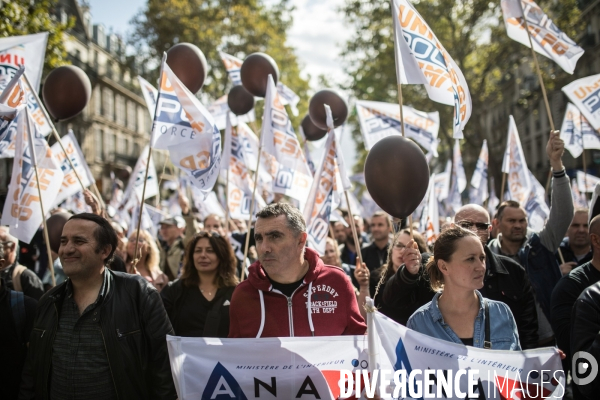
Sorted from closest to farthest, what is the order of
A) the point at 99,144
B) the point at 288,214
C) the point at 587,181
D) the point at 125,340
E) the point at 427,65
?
1. the point at 125,340
2. the point at 288,214
3. the point at 427,65
4. the point at 587,181
5. the point at 99,144

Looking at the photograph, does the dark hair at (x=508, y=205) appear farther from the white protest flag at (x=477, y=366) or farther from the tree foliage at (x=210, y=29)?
the tree foliage at (x=210, y=29)

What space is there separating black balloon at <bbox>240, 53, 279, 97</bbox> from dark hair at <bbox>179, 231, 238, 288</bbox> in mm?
2694

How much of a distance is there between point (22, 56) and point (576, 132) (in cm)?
781

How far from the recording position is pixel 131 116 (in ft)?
173

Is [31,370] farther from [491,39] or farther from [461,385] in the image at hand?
[491,39]

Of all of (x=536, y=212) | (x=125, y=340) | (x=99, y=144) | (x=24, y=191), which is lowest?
(x=125, y=340)

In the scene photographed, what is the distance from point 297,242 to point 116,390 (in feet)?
4.05

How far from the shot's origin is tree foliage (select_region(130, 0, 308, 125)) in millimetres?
26750

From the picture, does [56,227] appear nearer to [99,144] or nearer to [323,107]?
[323,107]

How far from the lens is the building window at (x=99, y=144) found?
45562 mm

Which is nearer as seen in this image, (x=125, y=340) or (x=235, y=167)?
(x=125, y=340)

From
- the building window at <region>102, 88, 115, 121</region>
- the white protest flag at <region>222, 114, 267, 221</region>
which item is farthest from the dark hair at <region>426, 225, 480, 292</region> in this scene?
the building window at <region>102, 88, 115, 121</region>

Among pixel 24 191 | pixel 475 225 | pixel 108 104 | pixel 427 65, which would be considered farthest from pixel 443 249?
pixel 108 104

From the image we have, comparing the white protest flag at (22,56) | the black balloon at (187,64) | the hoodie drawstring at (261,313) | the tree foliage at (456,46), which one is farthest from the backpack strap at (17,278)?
the tree foliage at (456,46)
